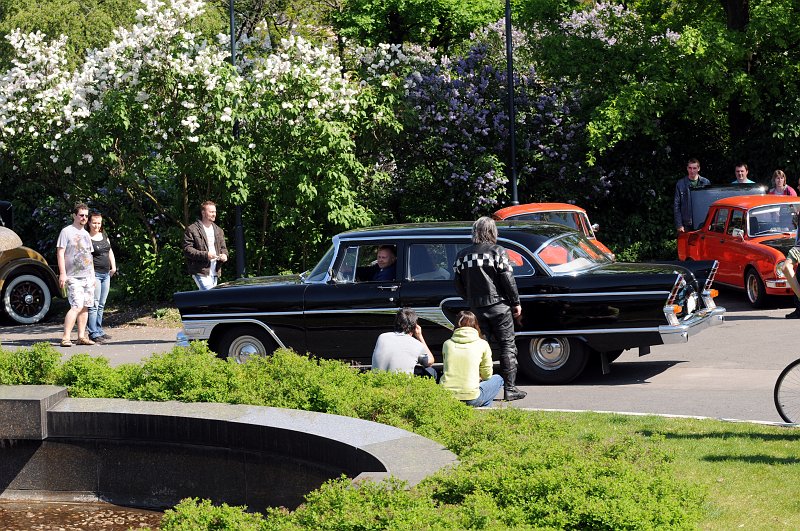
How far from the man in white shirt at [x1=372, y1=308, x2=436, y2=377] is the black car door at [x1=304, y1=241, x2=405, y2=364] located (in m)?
1.69

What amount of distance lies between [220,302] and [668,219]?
14387mm

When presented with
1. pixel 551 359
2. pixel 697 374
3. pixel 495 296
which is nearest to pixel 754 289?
pixel 697 374

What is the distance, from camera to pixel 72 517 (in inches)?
325

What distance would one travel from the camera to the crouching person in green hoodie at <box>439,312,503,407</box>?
9820 mm

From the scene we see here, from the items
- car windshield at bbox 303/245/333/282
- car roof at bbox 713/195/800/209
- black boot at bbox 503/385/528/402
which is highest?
car roof at bbox 713/195/800/209

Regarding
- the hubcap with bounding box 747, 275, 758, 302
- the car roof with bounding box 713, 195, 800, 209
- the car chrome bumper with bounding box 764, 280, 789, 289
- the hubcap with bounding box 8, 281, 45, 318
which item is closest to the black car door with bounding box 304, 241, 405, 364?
the car chrome bumper with bounding box 764, 280, 789, 289

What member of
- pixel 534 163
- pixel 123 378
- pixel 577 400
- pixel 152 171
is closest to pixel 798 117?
pixel 534 163

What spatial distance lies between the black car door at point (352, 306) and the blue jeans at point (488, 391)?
7.16 feet

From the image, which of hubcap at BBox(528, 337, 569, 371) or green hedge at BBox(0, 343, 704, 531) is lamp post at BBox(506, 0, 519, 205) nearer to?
hubcap at BBox(528, 337, 569, 371)

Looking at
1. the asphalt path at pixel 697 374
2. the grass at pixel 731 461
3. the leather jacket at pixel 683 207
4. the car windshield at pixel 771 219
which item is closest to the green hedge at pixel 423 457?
the grass at pixel 731 461

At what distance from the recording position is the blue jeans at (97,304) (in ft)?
54.2

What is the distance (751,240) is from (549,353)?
6653 millimetres

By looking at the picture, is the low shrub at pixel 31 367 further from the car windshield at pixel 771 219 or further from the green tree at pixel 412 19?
the green tree at pixel 412 19

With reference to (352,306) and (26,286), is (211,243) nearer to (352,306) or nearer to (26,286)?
(352,306)
